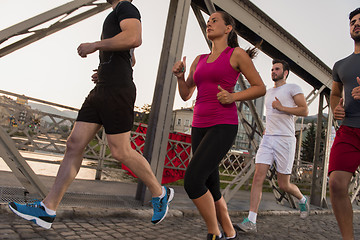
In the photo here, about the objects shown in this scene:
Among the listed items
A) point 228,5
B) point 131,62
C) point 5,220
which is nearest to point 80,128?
point 131,62

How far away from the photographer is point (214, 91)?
2.57 metres

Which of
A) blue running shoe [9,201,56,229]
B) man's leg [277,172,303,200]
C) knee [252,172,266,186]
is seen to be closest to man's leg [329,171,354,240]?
knee [252,172,266,186]

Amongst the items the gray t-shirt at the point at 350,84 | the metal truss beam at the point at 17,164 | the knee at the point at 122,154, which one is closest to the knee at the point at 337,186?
the gray t-shirt at the point at 350,84

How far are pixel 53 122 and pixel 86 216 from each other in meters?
3.82

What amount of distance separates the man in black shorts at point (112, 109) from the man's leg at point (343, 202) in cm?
150

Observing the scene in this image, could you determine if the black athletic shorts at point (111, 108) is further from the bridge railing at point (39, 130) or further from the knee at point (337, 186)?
the bridge railing at point (39, 130)

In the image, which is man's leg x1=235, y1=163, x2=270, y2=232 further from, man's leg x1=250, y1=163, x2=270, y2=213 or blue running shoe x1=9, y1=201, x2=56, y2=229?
blue running shoe x1=9, y1=201, x2=56, y2=229

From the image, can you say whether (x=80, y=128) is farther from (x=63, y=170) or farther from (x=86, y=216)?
(x=86, y=216)

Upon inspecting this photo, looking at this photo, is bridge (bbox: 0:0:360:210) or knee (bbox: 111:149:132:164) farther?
bridge (bbox: 0:0:360:210)

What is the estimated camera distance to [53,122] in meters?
6.39

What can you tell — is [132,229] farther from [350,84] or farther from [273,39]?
[273,39]

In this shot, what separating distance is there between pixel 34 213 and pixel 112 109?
996mm

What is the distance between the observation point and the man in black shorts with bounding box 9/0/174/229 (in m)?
2.40

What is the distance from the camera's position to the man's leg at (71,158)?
242 cm
